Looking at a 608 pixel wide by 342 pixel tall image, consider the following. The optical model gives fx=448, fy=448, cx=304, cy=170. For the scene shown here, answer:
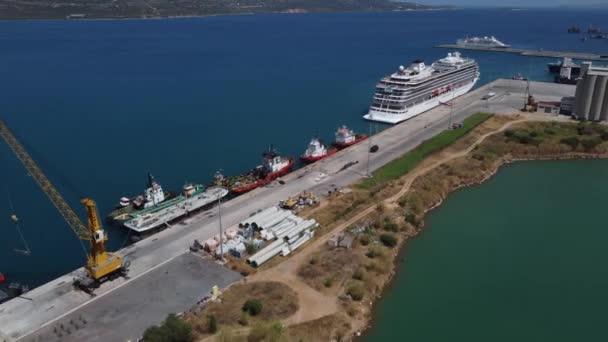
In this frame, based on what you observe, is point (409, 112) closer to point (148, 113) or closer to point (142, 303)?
point (148, 113)

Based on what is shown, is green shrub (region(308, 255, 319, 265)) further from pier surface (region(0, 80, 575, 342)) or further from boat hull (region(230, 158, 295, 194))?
boat hull (region(230, 158, 295, 194))

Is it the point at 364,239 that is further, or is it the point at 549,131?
the point at 549,131

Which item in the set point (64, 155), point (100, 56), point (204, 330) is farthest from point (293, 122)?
point (100, 56)

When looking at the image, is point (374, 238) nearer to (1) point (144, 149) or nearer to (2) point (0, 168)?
(1) point (144, 149)

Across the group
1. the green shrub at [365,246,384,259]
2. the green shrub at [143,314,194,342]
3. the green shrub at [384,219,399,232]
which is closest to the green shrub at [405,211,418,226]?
the green shrub at [384,219,399,232]

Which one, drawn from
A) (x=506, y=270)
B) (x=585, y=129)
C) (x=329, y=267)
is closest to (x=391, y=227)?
(x=329, y=267)

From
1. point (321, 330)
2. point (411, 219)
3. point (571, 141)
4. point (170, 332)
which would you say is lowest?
point (321, 330)
